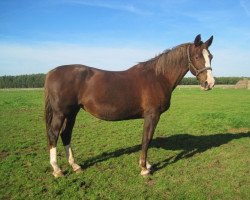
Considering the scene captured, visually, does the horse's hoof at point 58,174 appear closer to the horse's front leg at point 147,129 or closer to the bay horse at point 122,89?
the bay horse at point 122,89

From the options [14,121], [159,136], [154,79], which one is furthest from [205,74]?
[14,121]

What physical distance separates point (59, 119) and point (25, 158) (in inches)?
85.1

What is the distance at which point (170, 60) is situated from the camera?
648 centimetres

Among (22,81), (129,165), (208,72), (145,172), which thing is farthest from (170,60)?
(22,81)

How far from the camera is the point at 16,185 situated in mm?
5566

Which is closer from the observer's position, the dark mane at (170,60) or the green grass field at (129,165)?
the green grass field at (129,165)

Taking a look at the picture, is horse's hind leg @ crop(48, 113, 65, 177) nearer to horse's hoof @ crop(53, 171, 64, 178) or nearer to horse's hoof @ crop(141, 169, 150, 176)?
horse's hoof @ crop(53, 171, 64, 178)

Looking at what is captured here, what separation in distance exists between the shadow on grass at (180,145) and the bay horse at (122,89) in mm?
948

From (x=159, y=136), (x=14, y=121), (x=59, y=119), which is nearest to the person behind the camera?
(x=59, y=119)

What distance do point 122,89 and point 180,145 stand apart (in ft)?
12.2

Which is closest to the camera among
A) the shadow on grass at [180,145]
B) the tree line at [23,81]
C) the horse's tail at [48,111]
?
the horse's tail at [48,111]

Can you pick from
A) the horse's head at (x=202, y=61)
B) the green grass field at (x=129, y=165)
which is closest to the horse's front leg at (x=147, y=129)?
the green grass field at (x=129, y=165)

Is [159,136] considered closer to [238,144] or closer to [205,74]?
[238,144]

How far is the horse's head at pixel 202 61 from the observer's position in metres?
6.05
